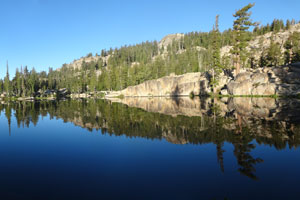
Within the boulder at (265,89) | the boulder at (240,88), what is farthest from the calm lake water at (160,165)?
the boulder at (240,88)

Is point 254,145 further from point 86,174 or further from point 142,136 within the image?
point 86,174

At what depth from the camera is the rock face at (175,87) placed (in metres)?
77.2

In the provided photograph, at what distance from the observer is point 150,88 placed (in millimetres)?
96062

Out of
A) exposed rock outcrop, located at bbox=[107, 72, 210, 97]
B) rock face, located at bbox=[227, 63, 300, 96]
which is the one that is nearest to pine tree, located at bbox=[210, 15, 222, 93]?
rock face, located at bbox=[227, 63, 300, 96]

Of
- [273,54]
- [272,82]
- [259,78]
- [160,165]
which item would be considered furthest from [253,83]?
[160,165]

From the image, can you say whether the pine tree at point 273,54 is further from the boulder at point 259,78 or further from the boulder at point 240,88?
the boulder at point 259,78

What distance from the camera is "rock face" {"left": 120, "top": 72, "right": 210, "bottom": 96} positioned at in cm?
7723

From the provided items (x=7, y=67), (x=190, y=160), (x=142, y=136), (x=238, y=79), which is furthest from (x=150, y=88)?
(x=7, y=67)

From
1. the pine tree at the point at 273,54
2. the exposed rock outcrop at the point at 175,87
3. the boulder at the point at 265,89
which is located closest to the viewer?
the boulder at the point at 265,89

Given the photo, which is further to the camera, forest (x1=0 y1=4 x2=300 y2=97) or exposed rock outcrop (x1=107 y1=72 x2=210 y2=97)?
exposed rock outcrop (x1=107 y1=72 x2=210 y2=97)

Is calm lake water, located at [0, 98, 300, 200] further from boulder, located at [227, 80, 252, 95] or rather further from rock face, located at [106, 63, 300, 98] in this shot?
boulder, located at [227, 80, 252, 95]

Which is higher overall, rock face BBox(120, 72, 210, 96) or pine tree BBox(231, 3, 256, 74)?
pine tree BBox(231, 3, 256, 74)

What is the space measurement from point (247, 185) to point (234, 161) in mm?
2343

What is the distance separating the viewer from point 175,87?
87938 millimetres
